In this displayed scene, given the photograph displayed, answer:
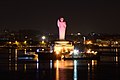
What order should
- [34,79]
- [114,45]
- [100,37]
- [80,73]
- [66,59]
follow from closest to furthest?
[34,79], [80,73], [66,59], [114,45], [100,37]

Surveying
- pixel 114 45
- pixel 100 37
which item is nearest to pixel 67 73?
pixel 114 45

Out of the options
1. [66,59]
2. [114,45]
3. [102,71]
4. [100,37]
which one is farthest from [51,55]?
[100,37]

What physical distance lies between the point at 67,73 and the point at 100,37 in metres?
102

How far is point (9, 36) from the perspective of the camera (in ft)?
415

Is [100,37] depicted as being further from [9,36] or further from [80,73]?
[80,73]

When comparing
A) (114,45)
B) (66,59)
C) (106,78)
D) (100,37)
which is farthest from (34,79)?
(100,37)

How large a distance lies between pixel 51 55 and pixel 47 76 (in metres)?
23.5

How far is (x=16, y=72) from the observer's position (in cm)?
3838

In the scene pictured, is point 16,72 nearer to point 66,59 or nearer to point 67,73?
point 67,73

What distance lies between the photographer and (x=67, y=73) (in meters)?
37.8

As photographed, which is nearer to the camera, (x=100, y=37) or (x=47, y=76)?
(x=47, y=76)

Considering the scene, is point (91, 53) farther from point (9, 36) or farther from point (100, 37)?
point (100, 37)

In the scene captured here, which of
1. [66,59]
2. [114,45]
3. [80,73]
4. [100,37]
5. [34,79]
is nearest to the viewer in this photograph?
[34,79]

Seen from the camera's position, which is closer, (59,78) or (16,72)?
(59,78)
